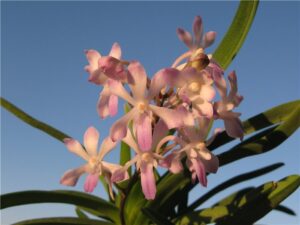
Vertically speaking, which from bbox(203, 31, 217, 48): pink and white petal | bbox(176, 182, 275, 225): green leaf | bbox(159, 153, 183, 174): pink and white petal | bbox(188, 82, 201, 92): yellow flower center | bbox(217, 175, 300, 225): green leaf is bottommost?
bbox(217, 175, 300, 225): green leaf

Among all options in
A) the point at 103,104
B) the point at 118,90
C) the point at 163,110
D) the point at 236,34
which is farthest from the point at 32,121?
the point at 236,34

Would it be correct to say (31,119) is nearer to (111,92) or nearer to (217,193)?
(111,92)

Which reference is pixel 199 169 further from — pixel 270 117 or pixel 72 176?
pixel 270 117

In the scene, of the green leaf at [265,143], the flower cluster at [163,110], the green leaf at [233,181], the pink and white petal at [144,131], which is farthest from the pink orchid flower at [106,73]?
the green leaf at [233,181]

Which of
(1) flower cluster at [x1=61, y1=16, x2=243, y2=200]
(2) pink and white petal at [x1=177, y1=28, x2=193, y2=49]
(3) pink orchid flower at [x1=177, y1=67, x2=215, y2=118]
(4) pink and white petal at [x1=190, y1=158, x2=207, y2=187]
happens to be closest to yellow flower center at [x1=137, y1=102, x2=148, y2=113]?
(1) flower cluster at [x1=61, y1=16, x2=243, y2=200]

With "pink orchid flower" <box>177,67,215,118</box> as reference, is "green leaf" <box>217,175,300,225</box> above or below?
below

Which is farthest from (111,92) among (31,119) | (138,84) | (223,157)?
(31,119)

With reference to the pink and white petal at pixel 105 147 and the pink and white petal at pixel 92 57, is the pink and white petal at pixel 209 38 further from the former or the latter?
the pink and white petal at pixel 105 147

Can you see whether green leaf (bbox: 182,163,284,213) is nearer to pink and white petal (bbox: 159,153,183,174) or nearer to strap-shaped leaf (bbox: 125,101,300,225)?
strap-shaped leaf (bbox: 125,101,300,225)

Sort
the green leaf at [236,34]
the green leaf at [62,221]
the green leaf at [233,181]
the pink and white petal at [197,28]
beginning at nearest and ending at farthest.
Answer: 1. the pink and white petal at [197,28]
2. the green leaf at [62,221]
3. the green leaf at [236,34]
4. the green leaf at [233,181]
